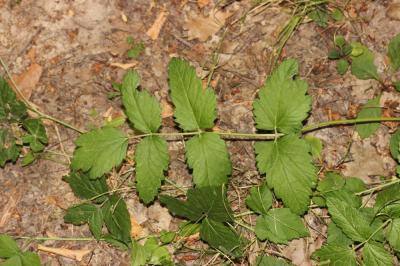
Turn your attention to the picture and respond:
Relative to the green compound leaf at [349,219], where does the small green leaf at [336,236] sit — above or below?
below

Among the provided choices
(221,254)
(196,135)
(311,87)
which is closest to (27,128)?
(196,135)

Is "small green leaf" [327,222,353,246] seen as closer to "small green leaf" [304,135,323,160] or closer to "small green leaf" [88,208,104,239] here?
"small green leaf" [304,135,323,160]

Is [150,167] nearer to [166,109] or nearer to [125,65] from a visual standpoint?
[166,109]

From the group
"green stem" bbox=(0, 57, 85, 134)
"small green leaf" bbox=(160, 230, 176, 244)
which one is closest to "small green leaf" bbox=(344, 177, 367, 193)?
"small green leaf" bbox=(160, 230, 176, 244)

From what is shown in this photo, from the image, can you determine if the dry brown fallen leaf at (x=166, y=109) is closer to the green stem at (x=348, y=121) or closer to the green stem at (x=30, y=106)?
the green stem at (x=30, y=106)

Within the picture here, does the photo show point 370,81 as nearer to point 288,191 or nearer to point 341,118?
point 341,118

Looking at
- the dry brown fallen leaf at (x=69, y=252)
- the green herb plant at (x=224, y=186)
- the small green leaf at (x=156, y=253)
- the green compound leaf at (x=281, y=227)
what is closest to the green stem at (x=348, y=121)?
the green herb plant at (x=224, y=186)
